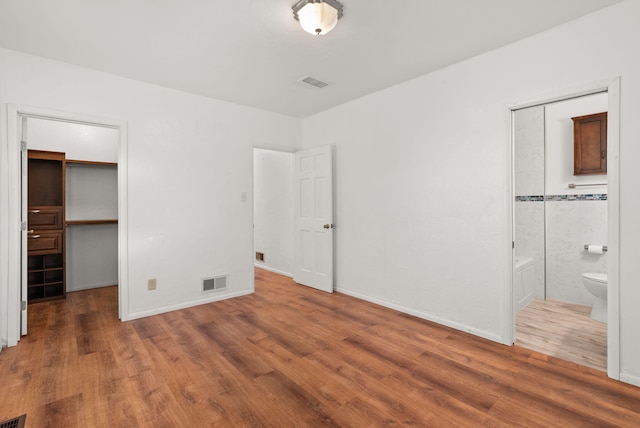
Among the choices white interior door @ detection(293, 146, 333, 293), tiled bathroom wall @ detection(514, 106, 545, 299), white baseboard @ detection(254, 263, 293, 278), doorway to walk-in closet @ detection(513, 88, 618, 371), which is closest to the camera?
doorway to walk-in closet @ detection(513, 88, 618, 371)

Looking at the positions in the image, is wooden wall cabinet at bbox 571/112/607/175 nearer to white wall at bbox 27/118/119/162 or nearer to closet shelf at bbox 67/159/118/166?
white wall at bbox 27/118/119/162

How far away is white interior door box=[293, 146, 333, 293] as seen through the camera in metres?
4.37

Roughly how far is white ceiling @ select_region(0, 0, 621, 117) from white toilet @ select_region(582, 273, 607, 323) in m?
2.49

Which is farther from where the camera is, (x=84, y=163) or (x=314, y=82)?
(x=84, y=163)

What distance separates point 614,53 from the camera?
2.20 meters

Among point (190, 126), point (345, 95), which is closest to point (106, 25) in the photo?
point (190, 126)

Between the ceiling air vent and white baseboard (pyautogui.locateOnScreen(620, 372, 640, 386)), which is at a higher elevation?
the ceiling air vent

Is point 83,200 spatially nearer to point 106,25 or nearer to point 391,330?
point 106,25

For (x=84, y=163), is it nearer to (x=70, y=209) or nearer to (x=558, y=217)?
(x=70, y=209)

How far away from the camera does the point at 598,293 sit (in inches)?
124

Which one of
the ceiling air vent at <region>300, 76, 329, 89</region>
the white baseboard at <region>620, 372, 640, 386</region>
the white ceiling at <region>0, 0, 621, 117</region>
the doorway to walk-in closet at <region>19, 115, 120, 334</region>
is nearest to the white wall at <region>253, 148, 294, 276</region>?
the ceiling air vent at <region>300, 76, 329, 89</region>

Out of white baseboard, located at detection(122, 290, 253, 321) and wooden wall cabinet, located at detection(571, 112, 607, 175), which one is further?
wooden wall cabinet, located at detection(571, 112, 607, 175)

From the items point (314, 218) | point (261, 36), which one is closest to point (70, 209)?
point (314, 218)

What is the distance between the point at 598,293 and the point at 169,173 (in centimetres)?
486
